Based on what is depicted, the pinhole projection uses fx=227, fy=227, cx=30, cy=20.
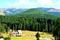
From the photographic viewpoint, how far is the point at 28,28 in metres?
48.1

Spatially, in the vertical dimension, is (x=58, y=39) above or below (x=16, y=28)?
above

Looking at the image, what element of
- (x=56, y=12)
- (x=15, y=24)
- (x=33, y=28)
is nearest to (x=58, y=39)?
(x=33, y=28)

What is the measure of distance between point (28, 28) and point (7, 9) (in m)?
52.4

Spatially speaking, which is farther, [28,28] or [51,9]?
[51,9]

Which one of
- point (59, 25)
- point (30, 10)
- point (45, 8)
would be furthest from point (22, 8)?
point (59, 25)

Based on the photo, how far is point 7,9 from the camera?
9925 cm

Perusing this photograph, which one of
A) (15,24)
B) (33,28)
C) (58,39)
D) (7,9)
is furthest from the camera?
(7,9)

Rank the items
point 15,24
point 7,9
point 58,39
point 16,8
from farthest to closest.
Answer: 1. point 16,8
2. point 7,9
3. point 15,24
4. point 58,39

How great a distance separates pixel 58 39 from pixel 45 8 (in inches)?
3120

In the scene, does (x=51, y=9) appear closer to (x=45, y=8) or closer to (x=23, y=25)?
(x=45, y=8)

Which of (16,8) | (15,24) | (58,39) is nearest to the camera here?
(58,39)

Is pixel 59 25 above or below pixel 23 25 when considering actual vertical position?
above

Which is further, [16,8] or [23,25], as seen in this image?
[16,8]

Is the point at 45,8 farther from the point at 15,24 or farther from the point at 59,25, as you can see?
the point at 59,25
